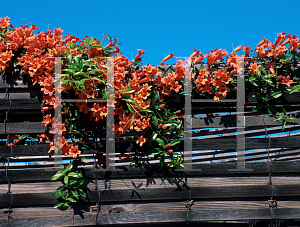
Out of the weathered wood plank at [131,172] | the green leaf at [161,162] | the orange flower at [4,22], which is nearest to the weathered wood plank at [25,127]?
the weathered wood plank at [131,172]

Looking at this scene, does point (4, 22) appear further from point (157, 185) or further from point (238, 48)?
point (238, 48)

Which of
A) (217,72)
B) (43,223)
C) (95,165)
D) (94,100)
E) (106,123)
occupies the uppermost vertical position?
(217,72)

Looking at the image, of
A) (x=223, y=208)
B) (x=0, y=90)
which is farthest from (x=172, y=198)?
(x=0, y=90)

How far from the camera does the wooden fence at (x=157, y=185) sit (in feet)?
8.40

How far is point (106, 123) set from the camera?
2.49 metres

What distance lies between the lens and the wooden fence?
256 centimetres

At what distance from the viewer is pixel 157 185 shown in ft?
8.51

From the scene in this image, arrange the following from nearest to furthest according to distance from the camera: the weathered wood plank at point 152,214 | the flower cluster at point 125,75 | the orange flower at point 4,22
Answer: the flower cluster at point 125,75, the weathered wood plank at point 152,214, the orange flower at point 4,22

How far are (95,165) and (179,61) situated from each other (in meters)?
1.38

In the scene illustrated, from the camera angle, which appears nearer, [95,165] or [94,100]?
[94,100]

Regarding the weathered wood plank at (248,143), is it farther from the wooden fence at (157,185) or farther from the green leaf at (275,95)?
the green leaf at (275,95)

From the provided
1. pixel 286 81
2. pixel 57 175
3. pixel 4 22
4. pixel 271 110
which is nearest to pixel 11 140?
pixel 57 175

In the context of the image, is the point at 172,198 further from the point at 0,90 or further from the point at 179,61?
the point at 0,90

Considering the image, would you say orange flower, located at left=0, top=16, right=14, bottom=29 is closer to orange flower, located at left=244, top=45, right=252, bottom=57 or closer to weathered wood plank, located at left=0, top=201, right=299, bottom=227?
weathered wood plank, located at left=0, top=201, right=299, bottom=227
